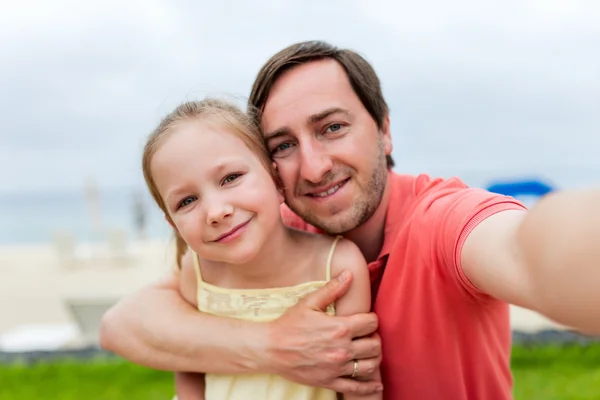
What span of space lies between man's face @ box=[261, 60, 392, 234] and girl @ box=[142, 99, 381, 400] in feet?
0.33

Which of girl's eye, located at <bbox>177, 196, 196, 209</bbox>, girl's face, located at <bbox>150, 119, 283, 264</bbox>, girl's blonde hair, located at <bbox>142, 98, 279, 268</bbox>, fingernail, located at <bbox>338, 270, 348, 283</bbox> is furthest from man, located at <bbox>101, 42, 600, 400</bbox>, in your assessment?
girl's eye, located at <bbox>177, 196, 196, 209</bbox>

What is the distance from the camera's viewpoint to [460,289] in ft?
6.29

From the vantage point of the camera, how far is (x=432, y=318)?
215 centimetres

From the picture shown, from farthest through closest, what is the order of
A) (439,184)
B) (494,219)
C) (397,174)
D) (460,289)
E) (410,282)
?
(397,174), (439,184), (410,282), (460,289), (494,219)

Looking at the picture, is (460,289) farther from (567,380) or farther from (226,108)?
(567,380)

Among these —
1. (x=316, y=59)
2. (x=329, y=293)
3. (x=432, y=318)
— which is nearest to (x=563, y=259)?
(x=432, y=318)

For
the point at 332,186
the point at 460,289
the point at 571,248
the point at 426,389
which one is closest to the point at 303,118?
the point at 332,186

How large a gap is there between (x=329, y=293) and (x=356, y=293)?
0.13 m

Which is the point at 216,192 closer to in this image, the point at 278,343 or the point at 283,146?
the point at 283,146

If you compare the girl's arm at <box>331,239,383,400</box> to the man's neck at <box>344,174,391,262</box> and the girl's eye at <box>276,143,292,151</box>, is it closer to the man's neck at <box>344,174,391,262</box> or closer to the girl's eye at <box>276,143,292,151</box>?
the man's neck at <box>344,174,391,262</box>

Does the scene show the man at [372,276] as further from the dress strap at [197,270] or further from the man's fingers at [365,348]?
the dress strap at [197,270]

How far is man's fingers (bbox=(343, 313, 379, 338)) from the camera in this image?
220 cm

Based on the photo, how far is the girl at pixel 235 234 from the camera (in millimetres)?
2154

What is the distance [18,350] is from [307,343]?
21.8 feet
